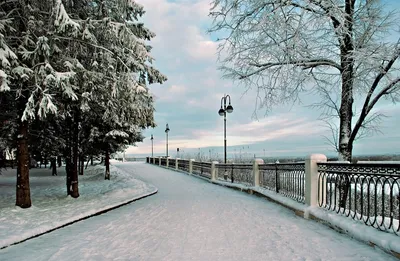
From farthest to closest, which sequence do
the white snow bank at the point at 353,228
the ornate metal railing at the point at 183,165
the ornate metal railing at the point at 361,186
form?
the ornate metal railing at the point at 183,165, the ornate metal railing at the point at 361,186, the white snow bank at the point at 353,228

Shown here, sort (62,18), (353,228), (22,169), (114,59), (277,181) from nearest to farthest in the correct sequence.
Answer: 1. (353,228)
2. (62,18)
3. (22,169)
4. (114,59)
5. (277,181)

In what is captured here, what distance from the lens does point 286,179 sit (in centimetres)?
935

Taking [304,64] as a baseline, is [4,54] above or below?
below

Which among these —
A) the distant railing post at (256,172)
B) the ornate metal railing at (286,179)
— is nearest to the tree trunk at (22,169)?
the ornate metal railing at (286,179)

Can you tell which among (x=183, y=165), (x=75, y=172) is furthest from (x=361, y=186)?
(x=183, y=165)

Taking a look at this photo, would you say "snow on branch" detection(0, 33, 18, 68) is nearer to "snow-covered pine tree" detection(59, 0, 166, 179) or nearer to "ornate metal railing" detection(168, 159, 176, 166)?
"snow-covered pine tree" detection(59, 0, 166, 179)

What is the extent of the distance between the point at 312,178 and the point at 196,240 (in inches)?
125

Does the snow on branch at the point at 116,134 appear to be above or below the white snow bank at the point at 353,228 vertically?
above

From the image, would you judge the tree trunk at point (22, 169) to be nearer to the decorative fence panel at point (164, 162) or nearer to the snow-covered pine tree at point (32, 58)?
the snow-covered pine tree at point (32, 58)

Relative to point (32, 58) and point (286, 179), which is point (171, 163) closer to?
point (286, 179)

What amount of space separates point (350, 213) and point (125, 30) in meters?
6.24

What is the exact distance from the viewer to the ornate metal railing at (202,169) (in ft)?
67.0

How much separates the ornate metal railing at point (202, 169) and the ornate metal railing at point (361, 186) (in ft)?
43.6

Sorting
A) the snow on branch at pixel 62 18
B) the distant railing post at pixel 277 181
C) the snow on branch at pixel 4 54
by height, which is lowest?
the distant railing post at pixel 277 181
